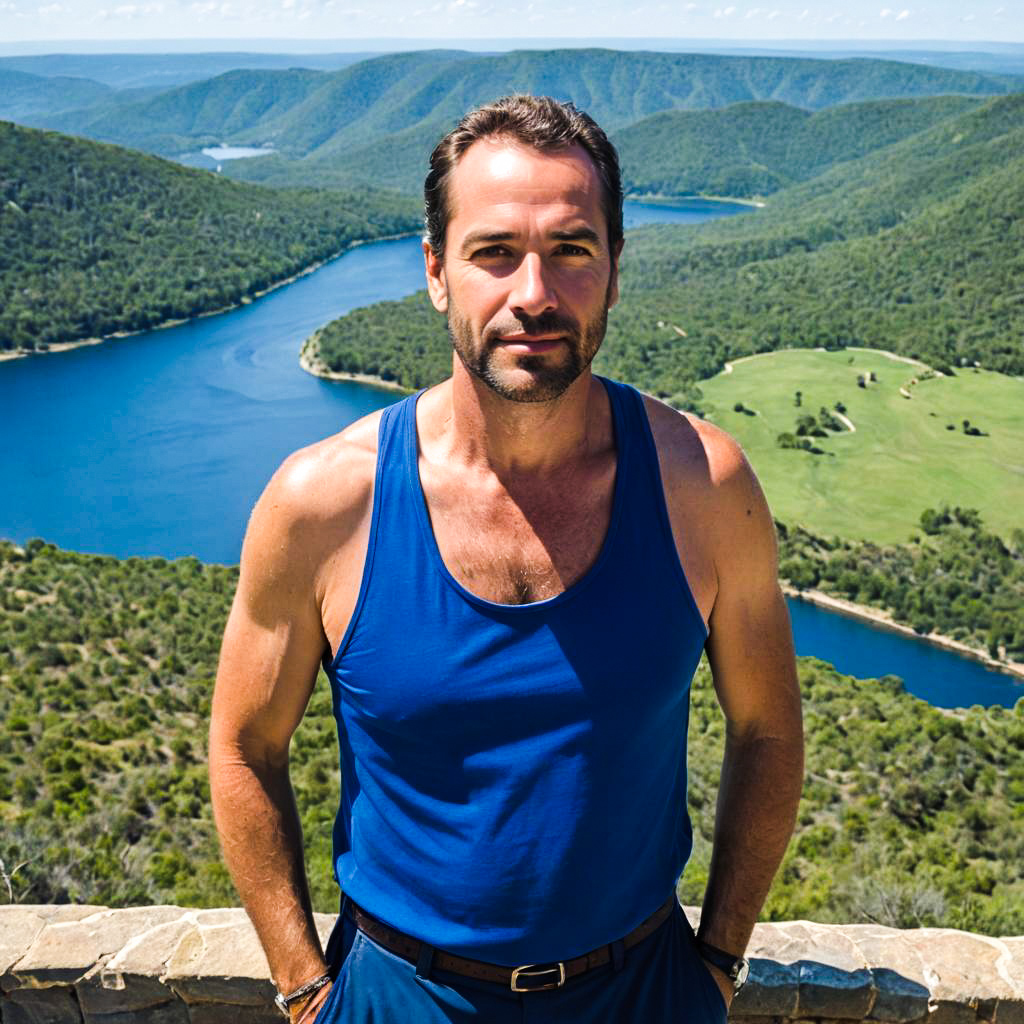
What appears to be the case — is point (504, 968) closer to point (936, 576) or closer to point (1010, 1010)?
point (1010, 1010)

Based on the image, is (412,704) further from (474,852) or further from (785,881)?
(785,881)

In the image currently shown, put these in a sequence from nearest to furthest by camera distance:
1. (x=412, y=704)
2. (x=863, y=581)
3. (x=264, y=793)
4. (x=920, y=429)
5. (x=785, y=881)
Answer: (x=412, y=704) → (x=264, y=793) → (x=785, y=881) → (x=863, y=581) → (x=920, y=429)

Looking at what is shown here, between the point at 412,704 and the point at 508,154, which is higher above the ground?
the point at 508,154

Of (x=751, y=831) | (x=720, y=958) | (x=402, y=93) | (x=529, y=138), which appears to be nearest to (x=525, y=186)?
(x=529, y=138)

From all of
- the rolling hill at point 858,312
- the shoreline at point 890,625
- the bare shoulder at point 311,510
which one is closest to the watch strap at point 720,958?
the bare shoulder at point 311,510

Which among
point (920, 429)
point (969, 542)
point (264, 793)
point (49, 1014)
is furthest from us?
point (920, 429)

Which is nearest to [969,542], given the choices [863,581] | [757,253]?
[863,581]

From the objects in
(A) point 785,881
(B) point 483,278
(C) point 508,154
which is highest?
(C) point 508,154
